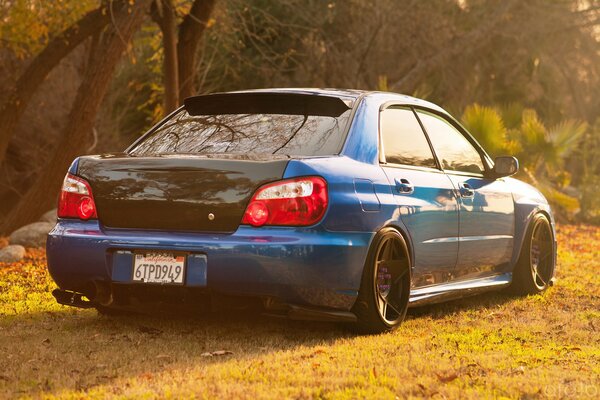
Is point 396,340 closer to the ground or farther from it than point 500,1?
closer to the ground

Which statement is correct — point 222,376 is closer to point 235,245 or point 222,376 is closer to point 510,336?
point 235,245

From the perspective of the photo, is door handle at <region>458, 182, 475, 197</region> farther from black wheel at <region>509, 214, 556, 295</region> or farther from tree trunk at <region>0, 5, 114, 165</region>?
tree trunk at <region>0, 5, 114, 165</region>

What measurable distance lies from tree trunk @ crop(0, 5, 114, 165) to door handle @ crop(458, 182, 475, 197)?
881 centimetres

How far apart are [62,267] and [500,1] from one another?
907 inches

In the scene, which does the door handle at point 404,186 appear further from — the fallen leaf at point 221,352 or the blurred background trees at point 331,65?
the blurred background trees at point 331,65

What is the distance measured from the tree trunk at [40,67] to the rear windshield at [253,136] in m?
8.71

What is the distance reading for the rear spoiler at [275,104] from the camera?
6813mm

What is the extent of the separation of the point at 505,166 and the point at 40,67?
29.9ft

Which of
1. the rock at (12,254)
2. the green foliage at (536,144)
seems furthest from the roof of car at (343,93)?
the green foliage at (536,144)

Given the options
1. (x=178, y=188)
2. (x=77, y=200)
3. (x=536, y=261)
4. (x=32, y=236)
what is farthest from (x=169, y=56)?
(x=178, y=188)

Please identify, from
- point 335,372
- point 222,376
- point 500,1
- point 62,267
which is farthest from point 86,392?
point 500,1

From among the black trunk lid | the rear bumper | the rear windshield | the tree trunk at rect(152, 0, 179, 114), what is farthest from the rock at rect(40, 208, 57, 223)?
the rear bumper

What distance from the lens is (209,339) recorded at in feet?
21.1

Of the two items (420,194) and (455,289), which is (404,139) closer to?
(420,194)
